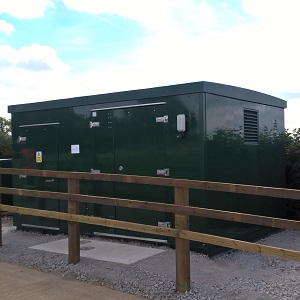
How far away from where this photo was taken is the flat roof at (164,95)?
6.19 m

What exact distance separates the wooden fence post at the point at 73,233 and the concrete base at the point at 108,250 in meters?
0.36

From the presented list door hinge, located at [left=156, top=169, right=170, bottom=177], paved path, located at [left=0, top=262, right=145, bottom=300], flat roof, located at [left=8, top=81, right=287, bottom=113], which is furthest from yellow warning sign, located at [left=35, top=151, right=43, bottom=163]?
paved path, located at [left=0, top=262, right=145, bottom=300]

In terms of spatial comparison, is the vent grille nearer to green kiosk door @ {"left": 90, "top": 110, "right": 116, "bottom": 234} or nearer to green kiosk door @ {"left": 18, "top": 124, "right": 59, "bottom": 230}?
green kiosk door @ {"left": 90, "top": 110, "right": 116, "bottom": 234}

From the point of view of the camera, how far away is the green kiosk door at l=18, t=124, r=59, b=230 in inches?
319

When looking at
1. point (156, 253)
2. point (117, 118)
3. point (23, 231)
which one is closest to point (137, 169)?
point (117, 118)

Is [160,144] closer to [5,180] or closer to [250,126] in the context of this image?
[250,126]

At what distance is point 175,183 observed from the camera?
4613mm

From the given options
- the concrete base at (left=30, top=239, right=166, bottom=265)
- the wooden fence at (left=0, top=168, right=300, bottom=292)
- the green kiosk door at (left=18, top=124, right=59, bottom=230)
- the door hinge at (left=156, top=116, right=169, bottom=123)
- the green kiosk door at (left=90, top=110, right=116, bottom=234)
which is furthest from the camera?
the green kiosk door at (left=18, top=124, right=59, bottom=230)

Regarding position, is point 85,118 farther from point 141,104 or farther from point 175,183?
point 175,183

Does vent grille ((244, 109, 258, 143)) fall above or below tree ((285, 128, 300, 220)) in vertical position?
above

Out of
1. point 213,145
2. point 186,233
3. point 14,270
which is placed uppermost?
point 213,145

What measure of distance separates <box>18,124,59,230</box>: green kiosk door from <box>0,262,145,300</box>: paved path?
2.63 metres

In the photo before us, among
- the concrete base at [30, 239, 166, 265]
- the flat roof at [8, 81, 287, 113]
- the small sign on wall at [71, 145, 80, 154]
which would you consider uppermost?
the flat roof at [8, 81, 287, 113]

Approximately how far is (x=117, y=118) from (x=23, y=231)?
3293mm
